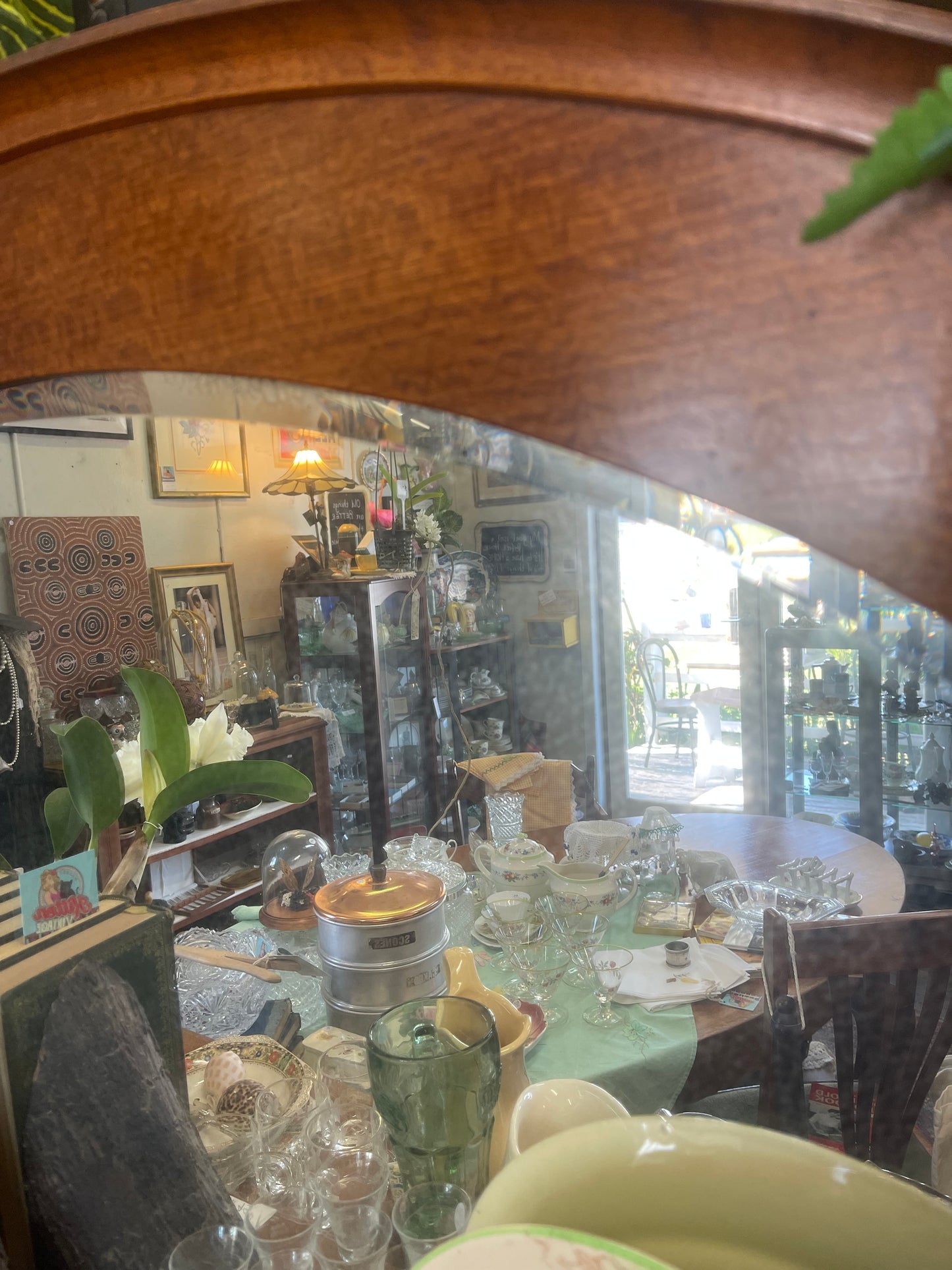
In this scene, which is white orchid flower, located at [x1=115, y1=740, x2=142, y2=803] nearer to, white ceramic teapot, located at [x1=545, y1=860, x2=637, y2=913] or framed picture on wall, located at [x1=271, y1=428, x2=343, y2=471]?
framed picture on wall, located at [x1=271, y1=428, x2=343, y2=471]

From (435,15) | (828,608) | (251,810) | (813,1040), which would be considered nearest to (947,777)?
(828,608)

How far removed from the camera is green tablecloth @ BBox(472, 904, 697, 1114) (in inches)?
21.1

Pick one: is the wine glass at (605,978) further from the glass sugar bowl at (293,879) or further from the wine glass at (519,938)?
the glass sugar bowl at (293,879)

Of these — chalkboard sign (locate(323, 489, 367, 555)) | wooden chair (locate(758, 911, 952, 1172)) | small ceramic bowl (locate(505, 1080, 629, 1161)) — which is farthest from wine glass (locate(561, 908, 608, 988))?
chalkboard sign (locate(323, 489, 367, 555))

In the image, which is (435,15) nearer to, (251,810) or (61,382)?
(61,382)

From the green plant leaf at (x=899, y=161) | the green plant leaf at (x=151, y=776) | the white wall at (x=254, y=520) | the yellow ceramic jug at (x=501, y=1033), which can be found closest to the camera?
the green plant leaf at (x=899, y=161)

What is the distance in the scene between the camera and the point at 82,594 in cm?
71

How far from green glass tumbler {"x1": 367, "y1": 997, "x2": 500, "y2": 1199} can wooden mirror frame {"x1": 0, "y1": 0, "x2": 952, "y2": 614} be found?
0.25 m

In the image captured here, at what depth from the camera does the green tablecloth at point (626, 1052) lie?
54cm

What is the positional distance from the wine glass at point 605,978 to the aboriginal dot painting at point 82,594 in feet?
1.49

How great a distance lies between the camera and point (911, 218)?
16 cm

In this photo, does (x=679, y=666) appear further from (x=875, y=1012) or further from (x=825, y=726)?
(x=875, y=1012)

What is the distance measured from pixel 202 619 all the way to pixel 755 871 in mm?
384

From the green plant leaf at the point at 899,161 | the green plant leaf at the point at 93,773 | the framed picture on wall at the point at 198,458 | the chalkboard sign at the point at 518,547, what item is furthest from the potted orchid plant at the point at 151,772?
the green plant leaf at the point at 899,161
